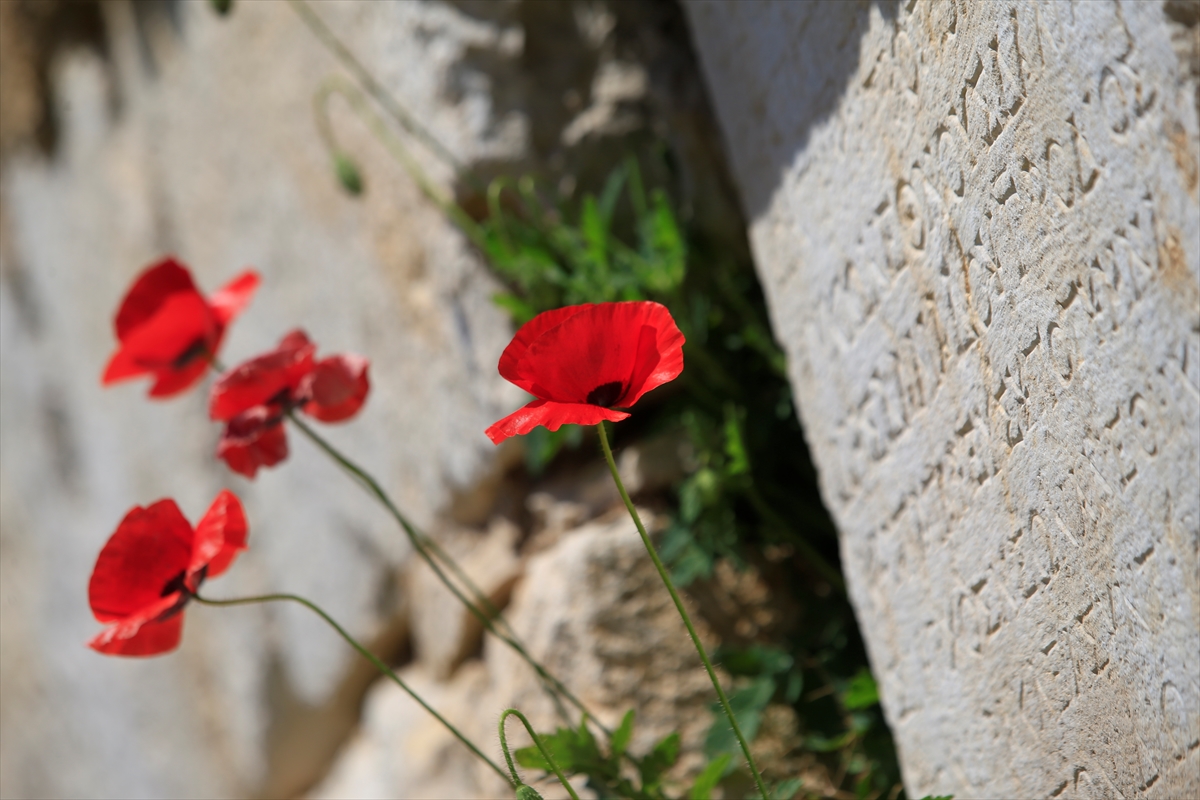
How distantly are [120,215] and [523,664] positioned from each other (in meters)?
1.68

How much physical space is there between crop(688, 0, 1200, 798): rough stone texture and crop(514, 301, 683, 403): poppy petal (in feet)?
0.99

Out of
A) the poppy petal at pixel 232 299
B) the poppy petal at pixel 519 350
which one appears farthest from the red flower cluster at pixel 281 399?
the poppy petal at pixel 519 350

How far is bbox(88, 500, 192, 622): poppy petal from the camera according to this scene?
2.96ft

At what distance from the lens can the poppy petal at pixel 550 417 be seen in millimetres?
681

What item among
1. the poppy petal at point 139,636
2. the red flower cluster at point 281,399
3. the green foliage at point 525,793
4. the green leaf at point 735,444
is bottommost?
the green leaf at point 735,444

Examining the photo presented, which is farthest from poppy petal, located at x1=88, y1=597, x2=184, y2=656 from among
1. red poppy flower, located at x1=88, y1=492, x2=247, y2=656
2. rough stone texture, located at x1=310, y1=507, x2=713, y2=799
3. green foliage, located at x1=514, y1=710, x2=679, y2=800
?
rough stone texture, located at x1=310, y1=507, x2=713, y2=799

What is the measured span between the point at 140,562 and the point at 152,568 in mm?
12

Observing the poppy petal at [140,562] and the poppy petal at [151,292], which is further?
the poppy petal at [151,292]

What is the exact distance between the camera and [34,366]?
2.89 m

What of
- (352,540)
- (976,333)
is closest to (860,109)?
(976,333)

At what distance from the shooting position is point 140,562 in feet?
3.01

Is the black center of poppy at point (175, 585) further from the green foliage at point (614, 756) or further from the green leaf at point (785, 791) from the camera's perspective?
the green leaf at point (785, 791)

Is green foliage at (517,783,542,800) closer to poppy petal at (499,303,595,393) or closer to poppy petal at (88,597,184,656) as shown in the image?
poppy petal at (499,303,595,393)

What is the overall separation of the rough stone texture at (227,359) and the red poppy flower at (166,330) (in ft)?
1.87
